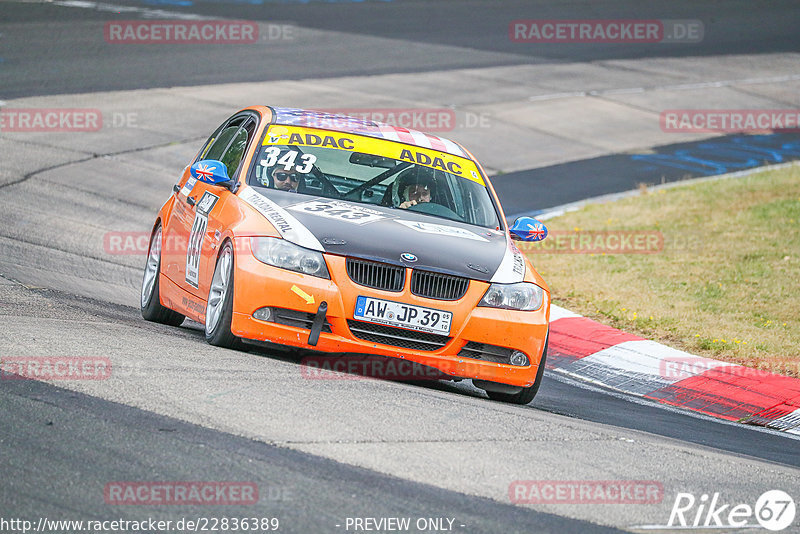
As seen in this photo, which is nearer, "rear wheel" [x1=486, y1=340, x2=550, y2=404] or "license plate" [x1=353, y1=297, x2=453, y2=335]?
"license plate" [x1=353, y1=297, x2=453, y2=335]

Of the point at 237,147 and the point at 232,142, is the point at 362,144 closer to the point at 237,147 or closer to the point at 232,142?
the point at 237,147

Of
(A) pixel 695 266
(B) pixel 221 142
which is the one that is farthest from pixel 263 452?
(A) pixel 695 266

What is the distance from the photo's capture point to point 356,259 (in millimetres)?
7164

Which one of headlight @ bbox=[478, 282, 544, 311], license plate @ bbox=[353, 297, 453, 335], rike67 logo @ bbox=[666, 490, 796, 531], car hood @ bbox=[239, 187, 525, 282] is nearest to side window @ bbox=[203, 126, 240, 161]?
car hood @ bbox=[239, 187, 525, 282]

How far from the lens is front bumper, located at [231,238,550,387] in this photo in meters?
7.06

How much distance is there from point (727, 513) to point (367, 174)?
13.0ft

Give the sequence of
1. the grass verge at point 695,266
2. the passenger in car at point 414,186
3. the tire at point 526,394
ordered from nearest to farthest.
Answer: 1. the tire at point 526,394
2. the passenger in car at point 414,186
3. the grass verge at point 695,266

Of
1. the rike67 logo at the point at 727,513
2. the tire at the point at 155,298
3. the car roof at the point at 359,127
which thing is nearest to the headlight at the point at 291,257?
the car roof at the point at 359,127

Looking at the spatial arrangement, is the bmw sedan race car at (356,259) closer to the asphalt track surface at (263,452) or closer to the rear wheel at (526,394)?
the rear wheel at (526,394)

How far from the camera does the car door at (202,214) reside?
26.2 feet

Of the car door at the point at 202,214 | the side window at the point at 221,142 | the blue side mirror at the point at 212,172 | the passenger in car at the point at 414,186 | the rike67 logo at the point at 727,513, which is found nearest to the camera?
the rike67 logo at the point at 727,513

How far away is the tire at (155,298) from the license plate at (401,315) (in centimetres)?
242

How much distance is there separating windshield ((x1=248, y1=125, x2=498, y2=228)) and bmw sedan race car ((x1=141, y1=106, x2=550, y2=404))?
1 centimetres

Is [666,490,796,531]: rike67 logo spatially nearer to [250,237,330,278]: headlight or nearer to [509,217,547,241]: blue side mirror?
[250,237,330,278]: headlight
